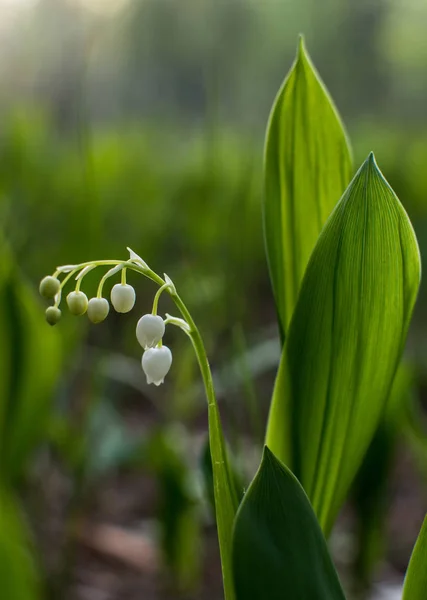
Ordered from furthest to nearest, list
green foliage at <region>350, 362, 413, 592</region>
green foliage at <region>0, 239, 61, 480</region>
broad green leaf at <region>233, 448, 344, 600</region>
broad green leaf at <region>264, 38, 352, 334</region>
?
green foliage at <region>350, 362, 413, 592</region>, green foliage at <region>0, 239, 61, 480</region>, broad green leaf at <region>264, 38, 352, 334</region>, broad green leaf at <region>233, 448, 344, 600</region>

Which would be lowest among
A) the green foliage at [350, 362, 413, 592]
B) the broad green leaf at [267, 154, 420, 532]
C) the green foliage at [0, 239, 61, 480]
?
the green foliage at [350, 362, 413, 592]

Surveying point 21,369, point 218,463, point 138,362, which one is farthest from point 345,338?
point 138,362

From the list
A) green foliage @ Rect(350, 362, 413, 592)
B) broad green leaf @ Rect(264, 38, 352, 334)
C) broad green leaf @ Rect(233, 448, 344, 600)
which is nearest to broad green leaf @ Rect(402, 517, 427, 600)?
broad green leaf @ Rect(233, 448, 344, 600)

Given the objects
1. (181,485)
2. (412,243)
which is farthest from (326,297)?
(181,485)

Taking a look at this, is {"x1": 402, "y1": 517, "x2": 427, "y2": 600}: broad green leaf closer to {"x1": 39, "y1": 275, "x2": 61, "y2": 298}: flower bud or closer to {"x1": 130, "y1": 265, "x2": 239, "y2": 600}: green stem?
{"x1": 130, "y1": 265, "x2": 239, "y2": 600}: green stem

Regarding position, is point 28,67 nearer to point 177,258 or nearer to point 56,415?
point 177,258

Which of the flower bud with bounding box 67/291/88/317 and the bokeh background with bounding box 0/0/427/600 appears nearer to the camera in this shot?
the flower bud with bounding box 67/291/88/317
